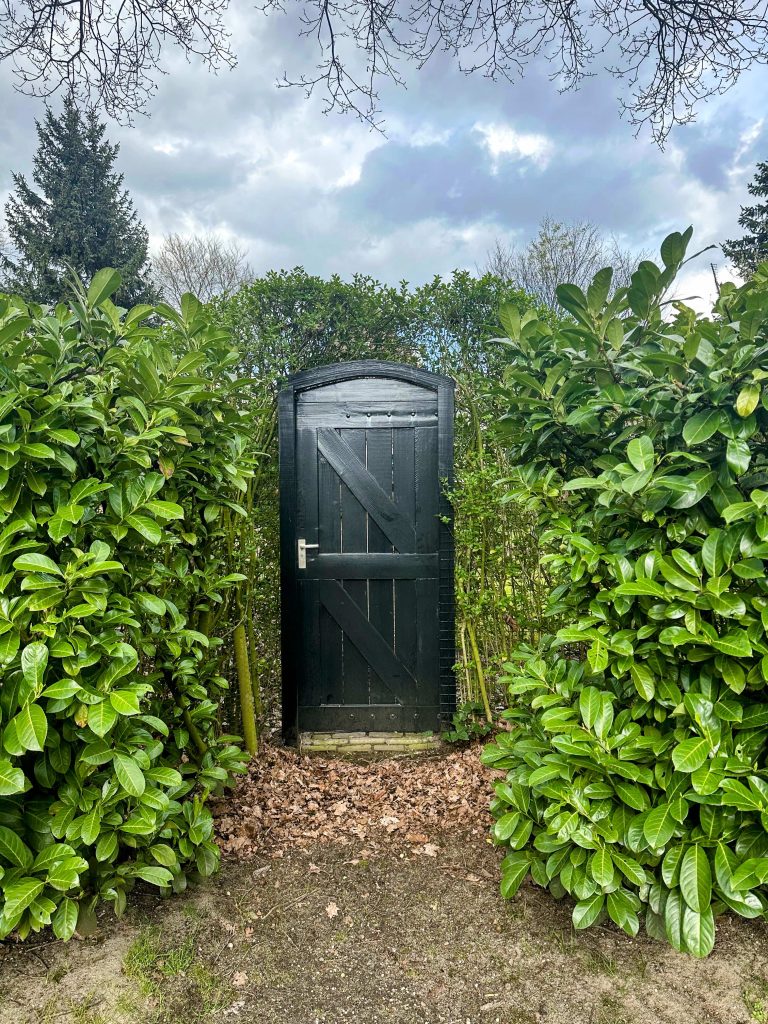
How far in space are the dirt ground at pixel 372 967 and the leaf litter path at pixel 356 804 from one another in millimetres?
348

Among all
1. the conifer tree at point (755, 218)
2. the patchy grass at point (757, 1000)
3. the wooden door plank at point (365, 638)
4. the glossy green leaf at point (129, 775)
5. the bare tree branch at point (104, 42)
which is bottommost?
the patchy grass at point (757, 1000)

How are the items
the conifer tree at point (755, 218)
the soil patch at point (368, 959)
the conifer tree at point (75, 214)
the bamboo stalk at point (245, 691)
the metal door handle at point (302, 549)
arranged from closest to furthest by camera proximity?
the soil patch at point (368, 959), the bamboo stalk at point (245, 691), the metal door handle at point (302, 549), the conifer tree at point (75, 214), the conifer tree at point (755, 218)

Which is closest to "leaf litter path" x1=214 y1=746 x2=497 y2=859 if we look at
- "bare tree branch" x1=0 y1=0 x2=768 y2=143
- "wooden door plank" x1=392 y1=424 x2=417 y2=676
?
"wooden door plank" x1=392 y1=424 x2=417 y2=676

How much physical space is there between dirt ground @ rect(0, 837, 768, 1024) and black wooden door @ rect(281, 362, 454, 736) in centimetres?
152

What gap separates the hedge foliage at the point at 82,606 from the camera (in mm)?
1372

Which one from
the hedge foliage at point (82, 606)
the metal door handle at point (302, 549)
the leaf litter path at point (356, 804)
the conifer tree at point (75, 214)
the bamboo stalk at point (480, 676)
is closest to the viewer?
the hedge foliage at point (82, 606)

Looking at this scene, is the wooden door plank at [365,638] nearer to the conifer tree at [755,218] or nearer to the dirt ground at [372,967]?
the dirt ground at [372,967]

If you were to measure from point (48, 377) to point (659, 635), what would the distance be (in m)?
1.71

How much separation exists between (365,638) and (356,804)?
96 centimetres

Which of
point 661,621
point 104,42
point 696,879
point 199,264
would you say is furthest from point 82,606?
point 199,264

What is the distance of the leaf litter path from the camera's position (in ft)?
7.64

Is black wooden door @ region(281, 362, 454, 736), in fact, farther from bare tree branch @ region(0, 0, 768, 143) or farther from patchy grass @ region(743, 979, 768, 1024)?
patchy grass @ region(743, 979, 768, 1024)

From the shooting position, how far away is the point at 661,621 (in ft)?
4.98

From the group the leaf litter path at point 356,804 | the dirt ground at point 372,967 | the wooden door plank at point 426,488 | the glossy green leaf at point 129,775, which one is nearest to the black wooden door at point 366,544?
the wooden door plank at point 426,488
